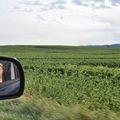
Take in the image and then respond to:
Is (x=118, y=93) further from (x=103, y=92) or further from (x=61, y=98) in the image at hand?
(x=61, y=98)

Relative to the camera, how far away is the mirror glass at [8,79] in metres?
3.16

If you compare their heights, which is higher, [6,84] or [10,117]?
[6,84]

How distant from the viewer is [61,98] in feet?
36.8

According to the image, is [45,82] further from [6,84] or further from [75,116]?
[6,84]

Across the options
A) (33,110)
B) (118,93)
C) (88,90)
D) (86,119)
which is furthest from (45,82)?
(86,119)

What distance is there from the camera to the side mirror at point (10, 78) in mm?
3162

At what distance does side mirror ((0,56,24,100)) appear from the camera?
10.4 ft

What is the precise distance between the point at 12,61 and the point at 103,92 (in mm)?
9413

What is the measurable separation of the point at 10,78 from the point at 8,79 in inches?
2.0

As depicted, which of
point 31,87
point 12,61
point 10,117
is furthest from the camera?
point 31,87

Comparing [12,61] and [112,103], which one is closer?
[12,61]

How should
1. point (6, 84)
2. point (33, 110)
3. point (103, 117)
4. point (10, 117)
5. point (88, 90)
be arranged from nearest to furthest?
1. point (6, 84)
2. point (10, 117)
3. point (103, 117)
4. point (33, 110)
5. point (88, 90)

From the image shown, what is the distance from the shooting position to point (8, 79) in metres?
3.31

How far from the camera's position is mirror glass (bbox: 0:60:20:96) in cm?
316
